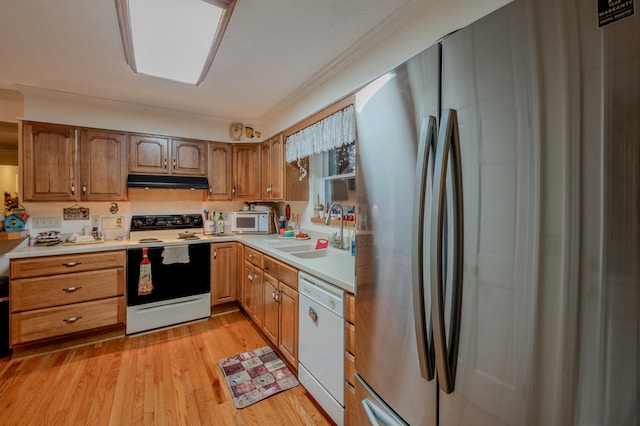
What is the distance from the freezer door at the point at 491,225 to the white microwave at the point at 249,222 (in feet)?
9.67

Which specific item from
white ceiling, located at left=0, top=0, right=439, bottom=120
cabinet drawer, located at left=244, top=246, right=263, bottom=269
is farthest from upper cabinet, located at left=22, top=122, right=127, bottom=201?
cabinet drawer, located at left=244, top=246, right=263, bottom=269

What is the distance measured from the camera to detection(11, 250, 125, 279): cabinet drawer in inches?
89.8

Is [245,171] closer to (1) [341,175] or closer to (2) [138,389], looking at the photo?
(1) [341,175]

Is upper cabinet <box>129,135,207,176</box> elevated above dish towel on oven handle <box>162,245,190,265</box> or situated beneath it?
elevated above

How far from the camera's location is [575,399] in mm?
542

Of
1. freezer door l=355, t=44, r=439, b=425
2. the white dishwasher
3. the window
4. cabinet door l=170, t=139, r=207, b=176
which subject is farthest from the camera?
cabinet door l=170, t=139, r=207, b=176

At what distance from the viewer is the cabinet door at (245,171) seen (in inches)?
139

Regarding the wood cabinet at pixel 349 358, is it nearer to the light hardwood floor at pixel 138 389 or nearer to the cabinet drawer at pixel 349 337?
the cabinet drawer at pixel 349 337

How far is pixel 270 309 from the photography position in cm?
234

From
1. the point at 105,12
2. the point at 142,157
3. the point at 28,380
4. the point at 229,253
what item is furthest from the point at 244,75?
the point at 28,380

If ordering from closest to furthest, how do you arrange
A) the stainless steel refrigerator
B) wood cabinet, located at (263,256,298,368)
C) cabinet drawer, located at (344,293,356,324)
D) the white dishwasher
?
the stainless steel refrigerator → cabinet drawer, located at (344,293,356,324) → the white dishwasher → wood cabinet, located at (263,256,298,368)

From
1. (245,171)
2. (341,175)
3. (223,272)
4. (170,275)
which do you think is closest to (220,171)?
(245,171)

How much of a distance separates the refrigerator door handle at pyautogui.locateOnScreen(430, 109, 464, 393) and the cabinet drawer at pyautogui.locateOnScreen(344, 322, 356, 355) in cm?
66

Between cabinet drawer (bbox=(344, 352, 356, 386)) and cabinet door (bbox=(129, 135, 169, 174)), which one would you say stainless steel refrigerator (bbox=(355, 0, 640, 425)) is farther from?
cabinet door (bbox=(129, 135, 169, 174))
